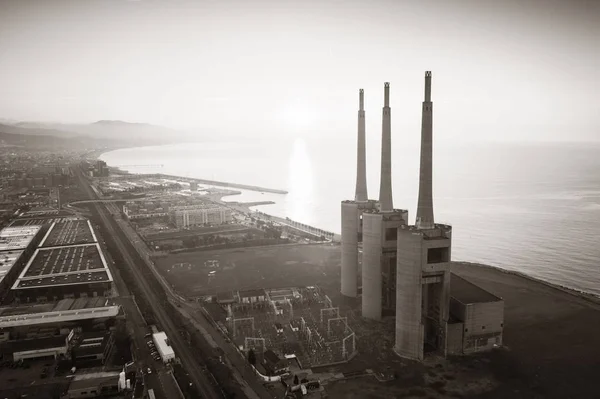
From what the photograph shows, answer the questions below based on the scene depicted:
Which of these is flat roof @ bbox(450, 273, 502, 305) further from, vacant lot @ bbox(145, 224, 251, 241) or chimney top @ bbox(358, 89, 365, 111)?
vacant lot @ bbox(145, 224, 251, 241)

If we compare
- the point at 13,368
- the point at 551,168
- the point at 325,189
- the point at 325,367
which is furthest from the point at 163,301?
the point at 551,168

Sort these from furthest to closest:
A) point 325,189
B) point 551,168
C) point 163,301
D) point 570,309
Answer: point 551,168
point 325,189
point 163,301
point 570,309

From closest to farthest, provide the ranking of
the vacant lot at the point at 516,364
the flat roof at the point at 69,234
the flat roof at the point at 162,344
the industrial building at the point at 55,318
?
the vacant lot at the point at 516,364 < the flat roof at the point at 162,344 < the industrial building at the point at 55,318 < the flat roof at the point at 69,234

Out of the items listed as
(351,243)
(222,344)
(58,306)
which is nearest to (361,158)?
(351,243)

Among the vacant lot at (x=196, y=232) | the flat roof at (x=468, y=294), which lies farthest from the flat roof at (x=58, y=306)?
the flat roof at (x=468, y=294)

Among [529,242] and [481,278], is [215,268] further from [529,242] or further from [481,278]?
[529,242]

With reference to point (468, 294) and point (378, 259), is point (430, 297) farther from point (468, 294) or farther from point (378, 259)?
point (378, 259)

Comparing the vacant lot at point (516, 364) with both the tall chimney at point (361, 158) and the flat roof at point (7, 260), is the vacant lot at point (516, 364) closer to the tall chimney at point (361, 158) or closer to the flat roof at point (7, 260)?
the tall chimney at point (361, 158)
